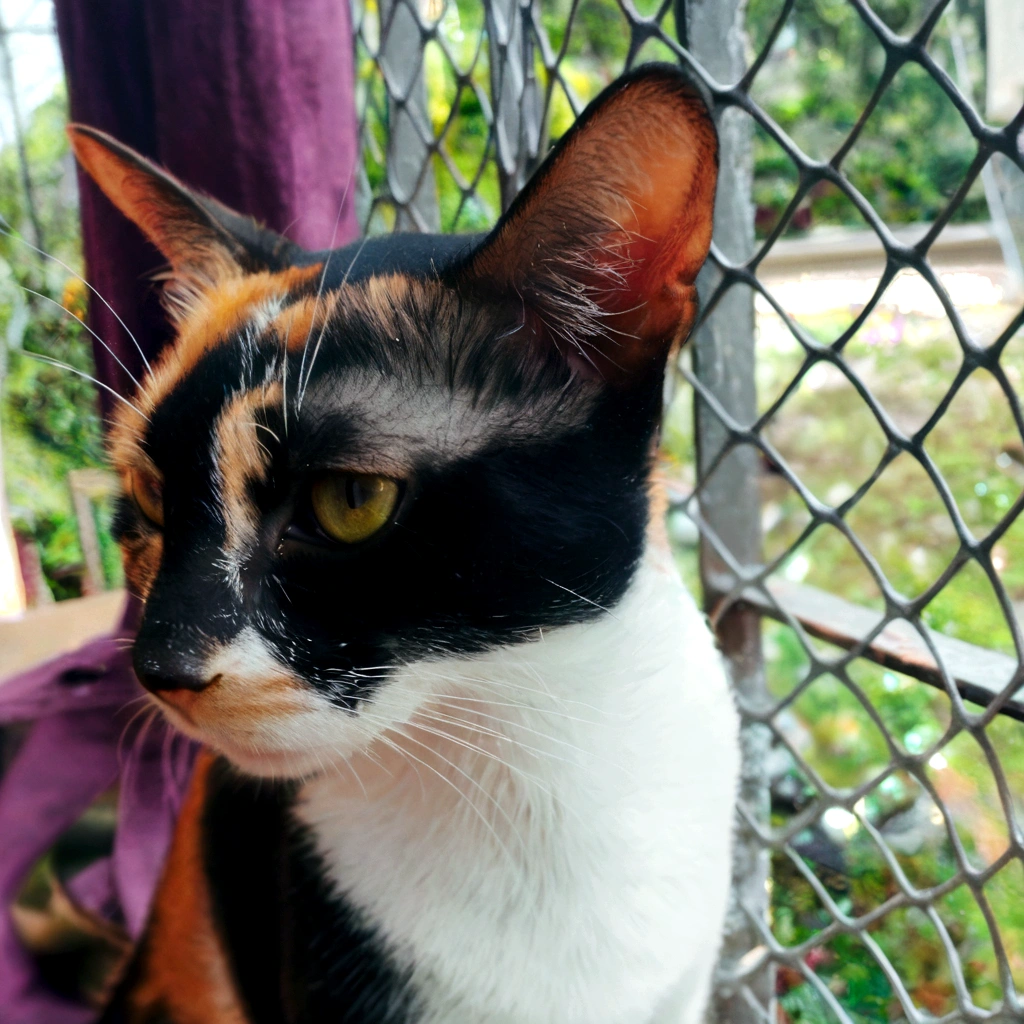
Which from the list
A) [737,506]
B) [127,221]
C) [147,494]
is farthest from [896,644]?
[127,221]

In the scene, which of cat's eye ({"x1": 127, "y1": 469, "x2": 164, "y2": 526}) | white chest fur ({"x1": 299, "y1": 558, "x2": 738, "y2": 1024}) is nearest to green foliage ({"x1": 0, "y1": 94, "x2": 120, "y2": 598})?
cat's eye ({"x1": 127, "y1": 469, "x2": 164, "y2": 526})

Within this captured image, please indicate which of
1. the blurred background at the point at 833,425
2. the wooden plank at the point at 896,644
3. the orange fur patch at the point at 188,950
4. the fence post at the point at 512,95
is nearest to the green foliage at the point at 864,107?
the blurred background at the point at 833,425

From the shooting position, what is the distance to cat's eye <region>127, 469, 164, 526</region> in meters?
0.54

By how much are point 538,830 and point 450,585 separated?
0.65ft

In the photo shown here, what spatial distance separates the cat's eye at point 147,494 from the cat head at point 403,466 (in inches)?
1.0

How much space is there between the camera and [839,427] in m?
0.79

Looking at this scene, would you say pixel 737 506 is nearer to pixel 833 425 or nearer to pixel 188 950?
pixel 833 425

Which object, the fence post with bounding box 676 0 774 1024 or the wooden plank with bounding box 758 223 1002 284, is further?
the fence post with bounding box 676 0 774 1024

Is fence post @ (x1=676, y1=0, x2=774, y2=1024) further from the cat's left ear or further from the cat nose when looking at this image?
the cat nose

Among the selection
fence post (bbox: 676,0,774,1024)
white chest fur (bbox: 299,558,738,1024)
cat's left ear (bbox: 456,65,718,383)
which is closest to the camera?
cat's left ear (bbox: 456,65,718,383)

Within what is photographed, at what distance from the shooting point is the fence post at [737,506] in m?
0.69

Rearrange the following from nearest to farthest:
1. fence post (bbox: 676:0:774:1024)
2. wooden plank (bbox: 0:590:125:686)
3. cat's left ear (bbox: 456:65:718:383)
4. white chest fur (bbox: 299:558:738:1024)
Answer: cat's left ear (bbox: 456:65:718:383)
white chest fur (bbox: 299:558:738:1024)
fence post (bbox: 676:0:774:1024)
wooden plank (bbox: 0:590:125:686)

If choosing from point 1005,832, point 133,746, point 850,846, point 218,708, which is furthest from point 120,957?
point 1005,832

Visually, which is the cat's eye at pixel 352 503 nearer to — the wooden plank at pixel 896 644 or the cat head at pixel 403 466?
the cat head at pixel 403 466
